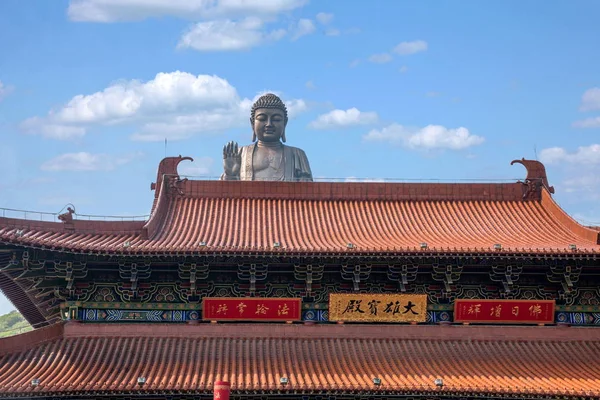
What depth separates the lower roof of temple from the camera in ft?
76.6

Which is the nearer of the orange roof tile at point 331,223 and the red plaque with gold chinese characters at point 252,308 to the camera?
the orange roof tile at point 331,223

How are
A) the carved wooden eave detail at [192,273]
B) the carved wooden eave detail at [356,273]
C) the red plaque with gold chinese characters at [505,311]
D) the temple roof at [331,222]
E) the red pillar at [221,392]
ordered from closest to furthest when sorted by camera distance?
the red pillar at [221,392]
the temple roof at [331,222]
the carved wooden eave detail at [192,273]
the carved wooden eave detail at [356,273]
the red plaque with gold chinese characters at [505,311]

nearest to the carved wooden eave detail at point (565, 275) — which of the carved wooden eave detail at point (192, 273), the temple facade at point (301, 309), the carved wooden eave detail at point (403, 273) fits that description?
the temple facade at point (301, 309)

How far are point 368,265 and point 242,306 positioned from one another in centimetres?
373

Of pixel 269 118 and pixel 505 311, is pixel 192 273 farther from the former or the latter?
pixel 269 118

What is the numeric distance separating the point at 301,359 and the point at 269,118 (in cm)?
1382

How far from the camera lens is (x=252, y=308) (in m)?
26.0

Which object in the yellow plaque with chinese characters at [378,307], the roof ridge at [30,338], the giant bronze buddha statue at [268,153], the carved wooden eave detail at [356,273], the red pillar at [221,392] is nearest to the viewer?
the red pillar at [221,392]

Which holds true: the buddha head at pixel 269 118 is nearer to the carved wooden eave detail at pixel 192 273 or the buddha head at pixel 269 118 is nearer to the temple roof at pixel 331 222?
the temple roof at pixel 331 222

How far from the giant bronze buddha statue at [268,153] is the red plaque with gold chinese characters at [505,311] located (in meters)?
11.3

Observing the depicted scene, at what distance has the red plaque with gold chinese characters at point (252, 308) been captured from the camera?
25.9 m

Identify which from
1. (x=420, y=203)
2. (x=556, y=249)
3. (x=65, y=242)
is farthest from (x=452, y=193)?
(x=65, y=242)

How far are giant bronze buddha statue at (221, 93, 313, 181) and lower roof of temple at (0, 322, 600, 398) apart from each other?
11042 mm

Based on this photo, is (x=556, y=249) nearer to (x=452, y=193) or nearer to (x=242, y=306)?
(x=452, y=193)
